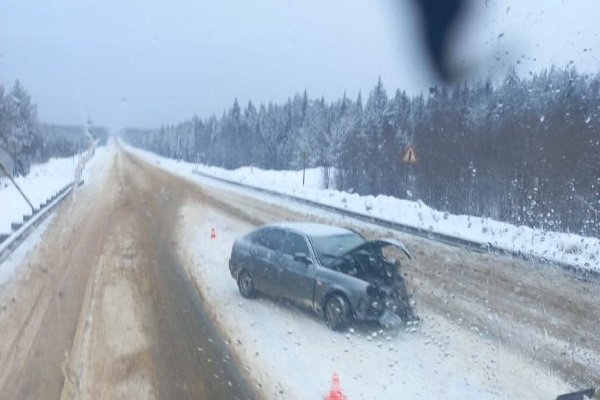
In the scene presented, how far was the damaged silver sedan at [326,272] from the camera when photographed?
27.4ft

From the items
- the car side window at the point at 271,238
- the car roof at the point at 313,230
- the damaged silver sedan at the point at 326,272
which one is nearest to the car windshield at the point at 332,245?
the damaged silver sedan at the point at 326,272

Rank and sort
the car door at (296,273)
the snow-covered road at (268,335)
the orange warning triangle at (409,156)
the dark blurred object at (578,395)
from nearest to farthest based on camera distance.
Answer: the dark blurred object at (578,395), the snow-covered road at (268,335), the car door at (296,273), the orange warning triangle at (409,156)

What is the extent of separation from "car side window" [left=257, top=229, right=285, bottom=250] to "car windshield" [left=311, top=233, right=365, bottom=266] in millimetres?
789

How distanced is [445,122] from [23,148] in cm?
4301

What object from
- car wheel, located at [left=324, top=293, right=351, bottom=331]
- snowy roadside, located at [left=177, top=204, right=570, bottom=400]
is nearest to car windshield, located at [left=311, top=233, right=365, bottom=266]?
car wheel, located at [left=324, top=293, right=351, bottom=331]

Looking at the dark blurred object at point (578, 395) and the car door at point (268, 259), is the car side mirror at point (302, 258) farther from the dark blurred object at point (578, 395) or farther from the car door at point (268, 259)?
the dark blurred object at point (578, 395)

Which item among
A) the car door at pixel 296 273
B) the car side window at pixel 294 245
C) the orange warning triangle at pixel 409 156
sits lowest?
the car door at pixel 296 273

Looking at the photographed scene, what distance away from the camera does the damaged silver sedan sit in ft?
27.4

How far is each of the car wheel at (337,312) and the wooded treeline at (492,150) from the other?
4556 millimetres

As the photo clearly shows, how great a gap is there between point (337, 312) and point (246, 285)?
2580mm

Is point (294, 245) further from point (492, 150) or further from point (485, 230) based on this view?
point (492, 150)

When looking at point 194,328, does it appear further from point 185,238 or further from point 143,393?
point 185,238

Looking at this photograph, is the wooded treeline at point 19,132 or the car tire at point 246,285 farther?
the wooded treeline at point 19,132

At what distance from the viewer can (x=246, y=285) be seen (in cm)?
1061
